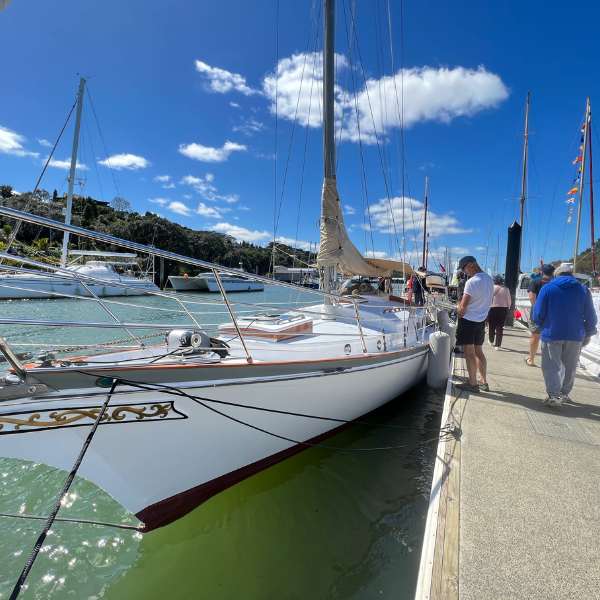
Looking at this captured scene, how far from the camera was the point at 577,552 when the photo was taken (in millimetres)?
1917

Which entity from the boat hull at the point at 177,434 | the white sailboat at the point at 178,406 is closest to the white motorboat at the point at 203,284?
the white sailboat at the point at 178,406

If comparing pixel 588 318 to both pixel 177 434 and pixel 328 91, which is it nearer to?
pixel 177 434

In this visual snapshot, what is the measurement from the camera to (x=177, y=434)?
2.59 meters

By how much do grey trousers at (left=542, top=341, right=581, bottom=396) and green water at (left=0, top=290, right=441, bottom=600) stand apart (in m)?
1.56

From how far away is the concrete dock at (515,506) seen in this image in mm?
1754

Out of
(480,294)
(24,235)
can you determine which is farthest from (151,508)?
(24,235)

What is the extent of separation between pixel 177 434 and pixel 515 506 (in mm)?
2217

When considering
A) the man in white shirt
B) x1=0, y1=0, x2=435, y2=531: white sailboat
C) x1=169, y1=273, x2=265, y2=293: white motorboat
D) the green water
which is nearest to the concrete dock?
the man in white shirt

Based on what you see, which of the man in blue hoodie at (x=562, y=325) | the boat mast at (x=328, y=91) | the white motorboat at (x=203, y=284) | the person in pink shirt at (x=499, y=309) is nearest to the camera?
the man in blue hoodie at (x=562, y=325)

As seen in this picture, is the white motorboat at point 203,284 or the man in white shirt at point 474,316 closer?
the man in white shirt at point 474,316

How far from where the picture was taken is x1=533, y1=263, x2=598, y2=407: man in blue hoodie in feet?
12.3

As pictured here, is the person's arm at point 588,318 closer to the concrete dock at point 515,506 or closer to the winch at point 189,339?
the concrete dock at point 515,506

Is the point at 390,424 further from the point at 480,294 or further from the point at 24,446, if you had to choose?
the point at 24,446

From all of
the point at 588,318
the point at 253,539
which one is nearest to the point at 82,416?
the point at 253,539
